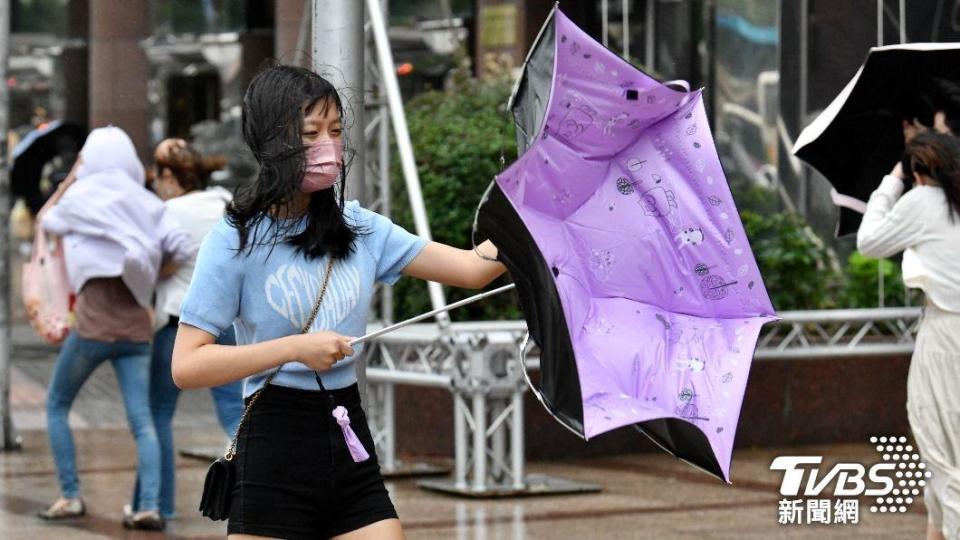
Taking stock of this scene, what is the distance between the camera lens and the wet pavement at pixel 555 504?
28.6 ft

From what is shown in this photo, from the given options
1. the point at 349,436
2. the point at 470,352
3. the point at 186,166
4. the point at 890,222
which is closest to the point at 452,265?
the point at 349,436

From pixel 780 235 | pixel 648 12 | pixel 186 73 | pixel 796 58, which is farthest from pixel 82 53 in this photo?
pixel 780 235

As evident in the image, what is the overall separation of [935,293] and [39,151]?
73.1 ft

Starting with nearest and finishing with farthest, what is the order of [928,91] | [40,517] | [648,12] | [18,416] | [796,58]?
[928,91] < [40,517] < [18,416] < [796,58] < [648,12]

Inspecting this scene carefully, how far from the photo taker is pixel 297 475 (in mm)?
4199

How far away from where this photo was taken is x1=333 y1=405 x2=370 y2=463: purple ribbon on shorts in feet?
13.8

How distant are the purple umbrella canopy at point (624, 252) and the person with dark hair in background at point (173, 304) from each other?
4612 millimetres

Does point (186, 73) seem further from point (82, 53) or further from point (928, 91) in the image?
point (928, 91)

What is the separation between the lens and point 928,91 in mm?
7273

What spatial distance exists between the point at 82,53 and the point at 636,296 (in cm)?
2806

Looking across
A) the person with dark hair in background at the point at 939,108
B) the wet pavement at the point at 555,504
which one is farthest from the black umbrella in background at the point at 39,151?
the person with dark hair in background at the point at 939,108

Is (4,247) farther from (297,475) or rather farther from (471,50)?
(471,50)

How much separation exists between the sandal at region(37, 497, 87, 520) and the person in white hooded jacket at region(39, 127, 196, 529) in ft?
1.00

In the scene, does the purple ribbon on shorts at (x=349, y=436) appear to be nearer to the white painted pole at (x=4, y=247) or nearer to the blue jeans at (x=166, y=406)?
the blue jeans at (x=166, y=406)
